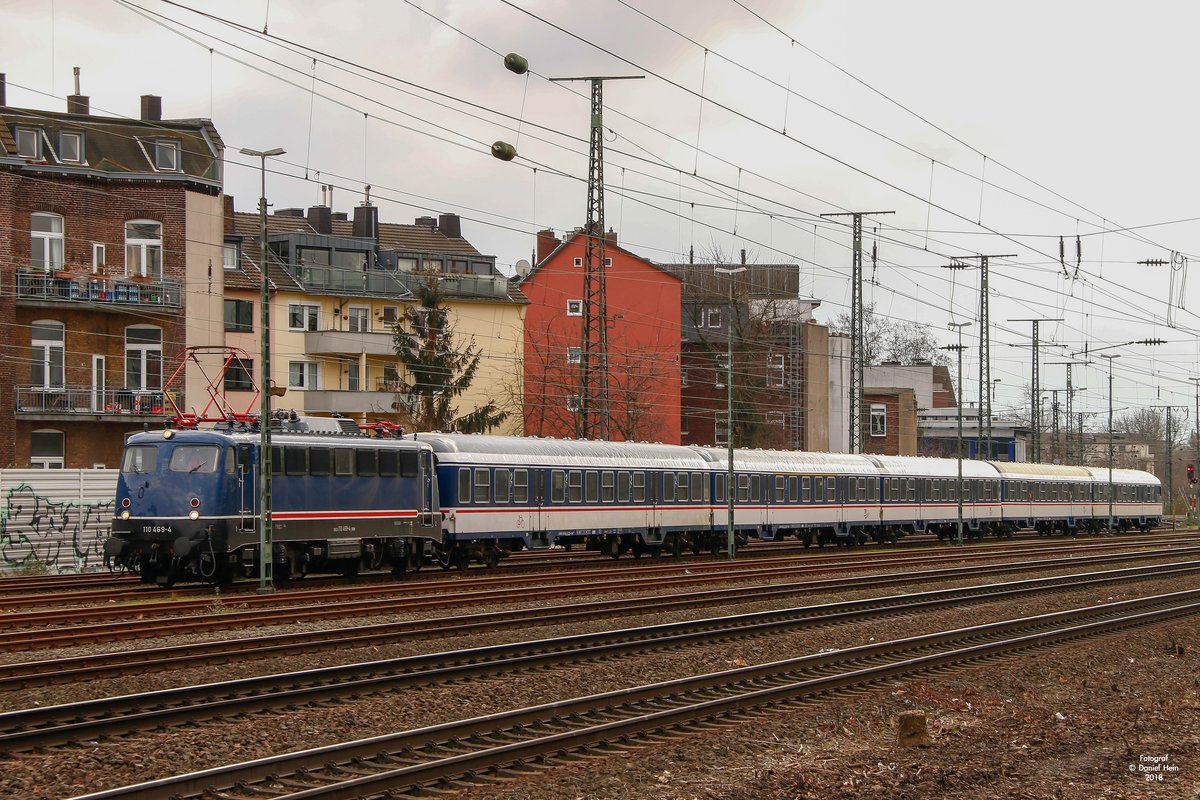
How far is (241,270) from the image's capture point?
210 ft

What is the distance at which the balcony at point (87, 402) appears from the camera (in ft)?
149

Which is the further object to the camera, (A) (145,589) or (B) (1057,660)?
(A) (145,589)

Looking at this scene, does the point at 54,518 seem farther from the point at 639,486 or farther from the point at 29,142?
the point at 29,142

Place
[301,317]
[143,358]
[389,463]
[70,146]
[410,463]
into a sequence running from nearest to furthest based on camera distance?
[389,463] < [410,463] < [70,146] < [143,358] < [301,317]

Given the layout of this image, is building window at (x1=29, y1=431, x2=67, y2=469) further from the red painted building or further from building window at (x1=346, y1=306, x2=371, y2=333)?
the red painted building

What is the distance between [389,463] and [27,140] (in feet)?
78.1

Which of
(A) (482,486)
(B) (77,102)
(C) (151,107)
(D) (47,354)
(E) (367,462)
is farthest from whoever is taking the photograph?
(C) (151,107)

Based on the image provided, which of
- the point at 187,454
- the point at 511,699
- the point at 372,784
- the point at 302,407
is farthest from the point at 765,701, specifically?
the point at 302,407

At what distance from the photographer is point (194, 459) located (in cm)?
2866

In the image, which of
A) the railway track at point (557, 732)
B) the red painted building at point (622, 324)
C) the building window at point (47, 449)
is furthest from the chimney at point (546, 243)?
the railway track at point (557, 732)

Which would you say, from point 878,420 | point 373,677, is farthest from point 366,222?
point 373,677

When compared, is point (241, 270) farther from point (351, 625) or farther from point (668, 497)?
point (351, 625)

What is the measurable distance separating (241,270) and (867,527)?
3065cm

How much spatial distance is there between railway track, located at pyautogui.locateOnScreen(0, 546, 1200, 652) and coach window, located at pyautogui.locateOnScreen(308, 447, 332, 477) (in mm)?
4032
